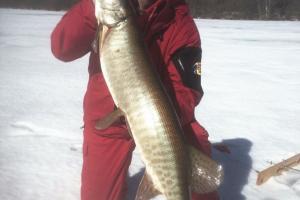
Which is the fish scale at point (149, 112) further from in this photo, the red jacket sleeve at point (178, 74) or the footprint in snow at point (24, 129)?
the footprint in snow at point (24, 129)

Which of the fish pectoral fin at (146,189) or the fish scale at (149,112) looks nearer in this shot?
the fish scale at (149,112)

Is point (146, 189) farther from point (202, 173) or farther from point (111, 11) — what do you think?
point (111, 11)

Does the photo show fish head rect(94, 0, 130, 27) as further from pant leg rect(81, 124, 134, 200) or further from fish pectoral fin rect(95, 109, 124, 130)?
pant leg rect(81, 124, 134, 200)

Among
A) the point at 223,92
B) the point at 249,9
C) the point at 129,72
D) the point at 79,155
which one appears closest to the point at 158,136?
the point at 129,72

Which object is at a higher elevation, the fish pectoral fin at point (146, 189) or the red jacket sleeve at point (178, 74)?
the red jacket sleeve at point (178, 74)

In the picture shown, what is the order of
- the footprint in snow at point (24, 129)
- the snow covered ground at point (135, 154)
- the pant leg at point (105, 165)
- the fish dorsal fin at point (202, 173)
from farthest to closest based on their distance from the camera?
the footprint in snow at point (24, 129) → the snow covered ground at point (135, 154) → the pant leg at point (105, 165) → the fish dorsal fin at point (202, 173)

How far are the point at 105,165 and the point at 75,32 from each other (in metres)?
0.86

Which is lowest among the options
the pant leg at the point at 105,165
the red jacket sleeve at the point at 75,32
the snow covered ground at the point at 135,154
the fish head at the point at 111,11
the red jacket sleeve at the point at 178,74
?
the snow covered ground at the point at 135,154

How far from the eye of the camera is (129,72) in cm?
176

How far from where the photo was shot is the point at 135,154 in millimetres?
3314

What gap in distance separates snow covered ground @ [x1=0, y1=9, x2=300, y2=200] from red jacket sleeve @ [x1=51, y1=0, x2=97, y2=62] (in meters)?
0.95

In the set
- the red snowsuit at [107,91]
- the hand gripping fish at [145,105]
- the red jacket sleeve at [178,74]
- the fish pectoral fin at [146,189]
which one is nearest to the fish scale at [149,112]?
the hand gripping fish at [145,105]

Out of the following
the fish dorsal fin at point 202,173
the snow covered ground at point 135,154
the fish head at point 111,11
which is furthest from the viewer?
the snow covered ground at point 135,154

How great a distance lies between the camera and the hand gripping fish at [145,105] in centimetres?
171
